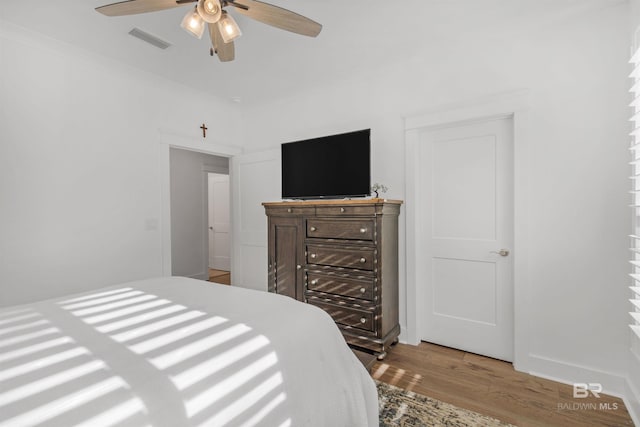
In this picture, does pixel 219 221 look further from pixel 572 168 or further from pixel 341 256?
pixel 572 168

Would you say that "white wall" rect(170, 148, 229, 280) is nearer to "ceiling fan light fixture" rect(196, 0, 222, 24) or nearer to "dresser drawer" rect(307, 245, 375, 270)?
"dresser drawer" rect(307, 245, 375, 270)

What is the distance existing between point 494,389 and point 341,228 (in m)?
1.62

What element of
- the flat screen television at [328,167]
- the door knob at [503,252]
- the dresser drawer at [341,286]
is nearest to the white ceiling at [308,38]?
the flat screen television at [328,167]

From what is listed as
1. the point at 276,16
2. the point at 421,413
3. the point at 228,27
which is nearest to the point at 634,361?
the point at 421,413

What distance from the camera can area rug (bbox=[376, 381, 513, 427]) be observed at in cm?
180

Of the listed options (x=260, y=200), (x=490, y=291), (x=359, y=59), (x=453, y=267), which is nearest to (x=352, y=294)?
(x=453, y=267)

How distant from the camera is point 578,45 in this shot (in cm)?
220

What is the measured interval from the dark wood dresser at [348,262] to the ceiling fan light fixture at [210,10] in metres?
1.61

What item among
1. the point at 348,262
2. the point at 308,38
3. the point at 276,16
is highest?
the point at 308,38

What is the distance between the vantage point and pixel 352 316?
8.89ft

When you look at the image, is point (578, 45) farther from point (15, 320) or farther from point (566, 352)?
point (15, 320)

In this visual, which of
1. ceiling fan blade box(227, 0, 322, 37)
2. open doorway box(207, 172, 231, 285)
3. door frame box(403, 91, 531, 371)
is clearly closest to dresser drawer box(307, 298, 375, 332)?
door frame box(403, 91, 531, 371)

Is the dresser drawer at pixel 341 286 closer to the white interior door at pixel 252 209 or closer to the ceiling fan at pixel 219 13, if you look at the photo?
the white interior door at pixel 252 209

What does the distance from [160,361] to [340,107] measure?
3020 millimetres
